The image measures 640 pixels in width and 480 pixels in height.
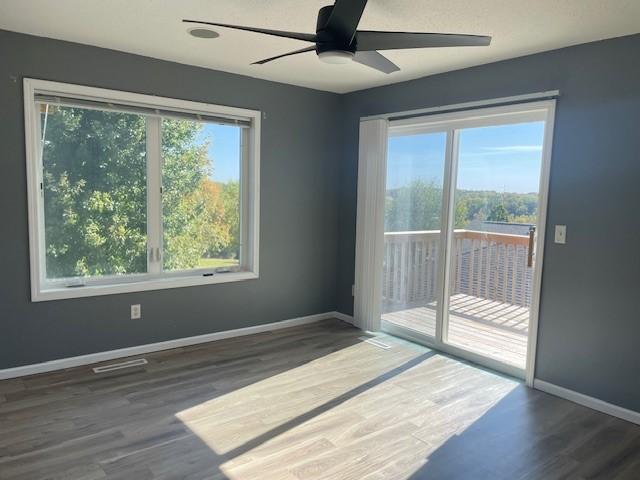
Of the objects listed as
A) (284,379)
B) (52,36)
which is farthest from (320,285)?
(52,36)

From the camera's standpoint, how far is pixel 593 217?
307 centimetres

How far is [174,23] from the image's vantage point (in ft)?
9.53

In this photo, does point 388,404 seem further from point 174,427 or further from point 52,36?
point 52,36

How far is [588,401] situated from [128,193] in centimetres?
368

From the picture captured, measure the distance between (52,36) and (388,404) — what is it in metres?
3.37

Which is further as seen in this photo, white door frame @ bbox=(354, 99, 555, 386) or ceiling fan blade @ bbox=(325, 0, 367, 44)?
white door frame @ bbox=(354, 99, 555, 386)

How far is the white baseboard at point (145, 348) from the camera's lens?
339cm

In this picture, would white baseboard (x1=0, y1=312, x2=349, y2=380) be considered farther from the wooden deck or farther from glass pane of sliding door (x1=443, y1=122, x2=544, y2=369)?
glass pane of sliding door (x1=443, y1=122, x2=544, y2=369)

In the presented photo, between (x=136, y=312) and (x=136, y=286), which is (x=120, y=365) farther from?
(x=136, y=286)

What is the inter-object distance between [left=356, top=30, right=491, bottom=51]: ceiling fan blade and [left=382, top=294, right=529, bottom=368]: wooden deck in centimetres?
222

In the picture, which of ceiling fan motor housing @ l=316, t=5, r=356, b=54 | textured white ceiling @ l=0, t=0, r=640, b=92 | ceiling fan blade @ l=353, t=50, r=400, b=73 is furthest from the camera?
textured white ceiling @ l=0, t=0, r=640, b=92

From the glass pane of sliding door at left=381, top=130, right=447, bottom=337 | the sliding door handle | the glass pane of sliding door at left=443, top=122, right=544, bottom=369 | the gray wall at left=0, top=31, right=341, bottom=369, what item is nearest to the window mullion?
the gray wall at left=0, top=31, right=341, bottom=369

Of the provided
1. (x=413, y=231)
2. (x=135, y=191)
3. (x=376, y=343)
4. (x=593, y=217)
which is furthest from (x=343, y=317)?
(x=593, y=217)

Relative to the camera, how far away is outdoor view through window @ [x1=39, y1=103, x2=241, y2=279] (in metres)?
3.51
